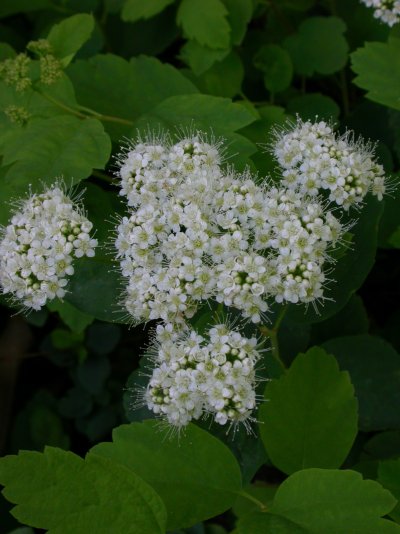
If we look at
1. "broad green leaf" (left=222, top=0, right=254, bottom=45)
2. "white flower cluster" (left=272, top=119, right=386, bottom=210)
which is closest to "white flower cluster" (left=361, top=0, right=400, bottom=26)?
"broad green leaf" (left=222, top=0, right=254, bottom=45)

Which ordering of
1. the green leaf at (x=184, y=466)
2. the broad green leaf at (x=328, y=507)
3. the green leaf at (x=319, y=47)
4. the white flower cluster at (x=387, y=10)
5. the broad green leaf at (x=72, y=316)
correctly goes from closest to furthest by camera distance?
the broad green leaf at (x=328, y=507) → the green leaf at (x=184, y=466) → the white flower cluster at (x=387, y=10) → the broad green leaf at (x=72, y=316) → the green leaf at (x=319, y=47)

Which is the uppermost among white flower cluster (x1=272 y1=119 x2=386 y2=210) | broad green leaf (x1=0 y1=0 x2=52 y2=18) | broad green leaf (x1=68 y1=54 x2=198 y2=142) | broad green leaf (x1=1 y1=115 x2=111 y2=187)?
broad green leaf (x1=0 y1=0 x2=52 y2=18)

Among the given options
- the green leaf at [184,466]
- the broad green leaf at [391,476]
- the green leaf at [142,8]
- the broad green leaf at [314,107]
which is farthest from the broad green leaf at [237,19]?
the broad green leaf at [391,476]

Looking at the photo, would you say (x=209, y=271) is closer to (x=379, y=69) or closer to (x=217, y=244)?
(x=217, y=244)

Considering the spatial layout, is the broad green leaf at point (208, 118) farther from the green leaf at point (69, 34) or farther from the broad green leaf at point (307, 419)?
the broad green leaf at point (307, 419)

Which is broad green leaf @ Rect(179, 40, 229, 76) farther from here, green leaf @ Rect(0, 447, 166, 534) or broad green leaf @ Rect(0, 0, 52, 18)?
green leaf @ Rect(0, 447, 166, 534)

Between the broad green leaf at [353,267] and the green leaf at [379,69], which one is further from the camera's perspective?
the green leaf at [379,69]
